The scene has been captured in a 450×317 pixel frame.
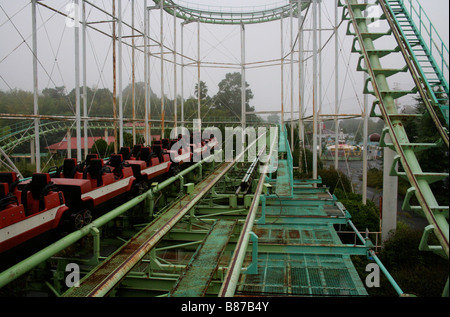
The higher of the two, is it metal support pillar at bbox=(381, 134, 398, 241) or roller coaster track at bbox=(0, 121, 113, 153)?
roller coaster track at bbox=(0, 121, 113, 153)

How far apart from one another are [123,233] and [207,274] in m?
2.77

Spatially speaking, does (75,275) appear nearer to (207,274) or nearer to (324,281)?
(207,274)

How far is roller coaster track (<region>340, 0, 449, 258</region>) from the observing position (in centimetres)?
246

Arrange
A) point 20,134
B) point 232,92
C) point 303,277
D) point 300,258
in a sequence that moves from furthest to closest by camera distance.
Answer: point 232,92 < point 20,134 < point 300,258 < point 303,277

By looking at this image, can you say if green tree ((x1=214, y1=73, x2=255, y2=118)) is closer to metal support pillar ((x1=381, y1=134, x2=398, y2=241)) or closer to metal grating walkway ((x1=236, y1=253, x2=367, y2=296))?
metal support pillar ((x1=381, y1=134, x2=398, y2=241))

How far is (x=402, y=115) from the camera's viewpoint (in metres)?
3.66

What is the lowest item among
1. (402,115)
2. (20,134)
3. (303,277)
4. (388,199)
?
(303,277)

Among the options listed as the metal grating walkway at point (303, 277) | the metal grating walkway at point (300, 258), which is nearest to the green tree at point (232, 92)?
the metal grating walkway at point (300, 258)

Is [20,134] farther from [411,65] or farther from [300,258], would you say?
[411,65]

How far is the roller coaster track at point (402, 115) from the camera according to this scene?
96.7 inches

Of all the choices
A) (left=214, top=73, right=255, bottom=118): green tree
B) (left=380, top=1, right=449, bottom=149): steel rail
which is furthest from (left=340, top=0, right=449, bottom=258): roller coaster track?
(left=214, top=73, right=255, bottom=118): green tree

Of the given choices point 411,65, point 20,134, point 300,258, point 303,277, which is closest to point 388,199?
point 300,258

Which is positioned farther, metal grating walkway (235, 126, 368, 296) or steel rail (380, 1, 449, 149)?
metal grating walkway (235, 126, 368, 296)

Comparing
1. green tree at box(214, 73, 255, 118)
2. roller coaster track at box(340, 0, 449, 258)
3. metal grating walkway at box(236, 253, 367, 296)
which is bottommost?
metal grating walkway at box(236, 253, 367, 296)
